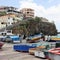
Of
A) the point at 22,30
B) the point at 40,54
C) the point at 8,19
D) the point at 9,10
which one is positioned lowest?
the point at 40,54

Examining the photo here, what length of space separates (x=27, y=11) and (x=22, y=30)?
→ 67.8 meters

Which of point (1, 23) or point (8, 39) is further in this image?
point (1, 23)

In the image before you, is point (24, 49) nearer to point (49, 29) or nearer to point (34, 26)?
point (34, 26)

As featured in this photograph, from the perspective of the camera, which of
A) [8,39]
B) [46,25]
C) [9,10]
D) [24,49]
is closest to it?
[24,49]

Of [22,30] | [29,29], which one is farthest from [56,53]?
[29,29]

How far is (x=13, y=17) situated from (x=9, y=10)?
26.6 metres

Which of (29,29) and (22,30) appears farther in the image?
(29,29)

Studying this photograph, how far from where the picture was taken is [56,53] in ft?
45.9

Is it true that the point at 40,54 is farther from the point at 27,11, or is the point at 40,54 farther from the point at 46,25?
the point at 27,11

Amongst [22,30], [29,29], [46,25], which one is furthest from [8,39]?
[46,25]

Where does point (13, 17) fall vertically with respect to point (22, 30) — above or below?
above

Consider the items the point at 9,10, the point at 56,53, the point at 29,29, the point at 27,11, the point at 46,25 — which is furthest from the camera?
the point at 27,11

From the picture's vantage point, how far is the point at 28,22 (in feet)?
222

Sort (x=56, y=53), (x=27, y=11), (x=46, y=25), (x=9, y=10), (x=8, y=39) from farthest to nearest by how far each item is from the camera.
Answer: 1. (x=27, y=11)
2. (x=9, y=10)
3. (x=46, y=25)
4. (x=8, y=39)
5. (x=56, y=53)
